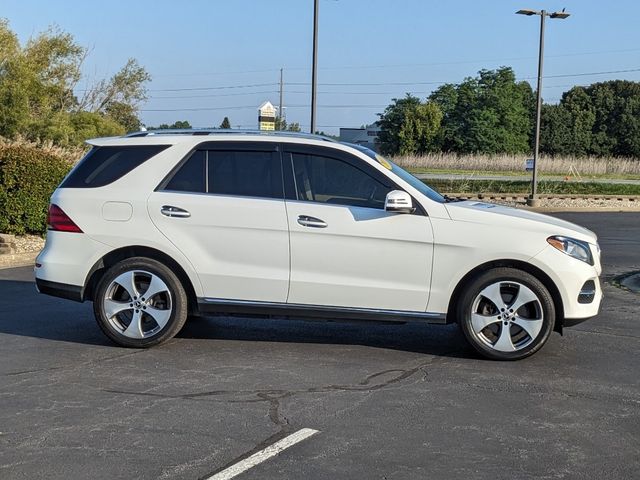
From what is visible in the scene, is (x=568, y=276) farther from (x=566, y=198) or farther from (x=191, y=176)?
(x=566, y=198)

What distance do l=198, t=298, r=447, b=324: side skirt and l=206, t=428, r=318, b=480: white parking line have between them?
1.93 meters

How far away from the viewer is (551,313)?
6695 mm

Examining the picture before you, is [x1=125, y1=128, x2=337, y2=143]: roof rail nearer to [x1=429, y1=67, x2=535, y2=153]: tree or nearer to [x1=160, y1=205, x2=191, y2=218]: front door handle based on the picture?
[x1=160, y1=205, x2=191, y2=218]: front door handle

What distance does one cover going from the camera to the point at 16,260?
12852 mm

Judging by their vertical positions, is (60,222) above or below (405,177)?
below

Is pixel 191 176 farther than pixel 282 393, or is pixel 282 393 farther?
pixel 191 176

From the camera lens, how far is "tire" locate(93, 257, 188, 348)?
276 inches

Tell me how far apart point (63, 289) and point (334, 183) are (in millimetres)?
2481

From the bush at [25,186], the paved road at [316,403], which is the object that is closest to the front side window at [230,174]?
the paved road at [316,403]

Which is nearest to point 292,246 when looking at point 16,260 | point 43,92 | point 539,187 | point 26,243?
point 16,260

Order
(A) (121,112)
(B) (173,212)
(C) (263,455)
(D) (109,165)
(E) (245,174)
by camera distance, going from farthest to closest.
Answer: (A) (121,112)
(D) (109,165)
(E) (245,174)
(B) (173,212)
(C) (263,455)

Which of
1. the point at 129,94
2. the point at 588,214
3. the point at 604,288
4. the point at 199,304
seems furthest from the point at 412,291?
the point at 129,94

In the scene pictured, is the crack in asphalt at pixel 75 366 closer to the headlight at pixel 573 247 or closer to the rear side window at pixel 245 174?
the rear side window at pixel 245 174

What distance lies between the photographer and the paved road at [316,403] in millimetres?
4516
